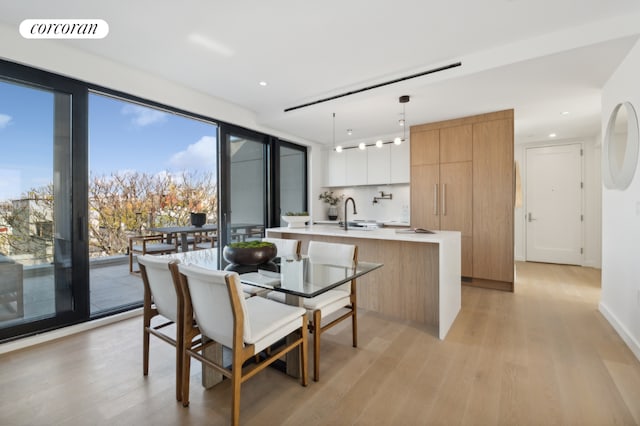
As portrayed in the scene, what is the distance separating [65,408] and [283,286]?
1412 mm

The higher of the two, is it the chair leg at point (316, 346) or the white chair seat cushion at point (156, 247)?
the white chair seat cushion at point (156, 247)

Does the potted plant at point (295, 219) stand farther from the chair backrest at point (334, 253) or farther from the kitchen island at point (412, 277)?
the chair backrest at point (334, 253)

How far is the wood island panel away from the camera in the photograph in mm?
2721

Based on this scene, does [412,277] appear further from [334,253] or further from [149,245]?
[149,245]

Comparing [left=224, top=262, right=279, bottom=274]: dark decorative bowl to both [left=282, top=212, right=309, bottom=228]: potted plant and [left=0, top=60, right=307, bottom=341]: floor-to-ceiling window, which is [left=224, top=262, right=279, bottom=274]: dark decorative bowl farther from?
[left=0, top=60, right=307, bottom=341]: floor-to-ceiling window

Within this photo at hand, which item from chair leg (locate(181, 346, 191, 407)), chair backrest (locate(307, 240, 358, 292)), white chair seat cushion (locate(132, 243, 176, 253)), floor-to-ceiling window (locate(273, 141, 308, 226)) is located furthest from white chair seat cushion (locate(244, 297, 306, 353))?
floor-to-ceiling window (locate(273, 141, 308, 226))

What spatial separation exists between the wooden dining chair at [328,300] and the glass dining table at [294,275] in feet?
0.28

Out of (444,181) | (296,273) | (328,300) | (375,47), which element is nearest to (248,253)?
(296,273)

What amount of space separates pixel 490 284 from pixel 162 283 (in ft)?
13.2

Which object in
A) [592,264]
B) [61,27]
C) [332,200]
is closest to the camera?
[61,27]

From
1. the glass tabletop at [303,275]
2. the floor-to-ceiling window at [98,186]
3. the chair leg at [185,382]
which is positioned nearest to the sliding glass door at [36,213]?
the floor-to-ceiling window at [98,186]

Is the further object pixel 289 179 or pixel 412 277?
pixel 289 179

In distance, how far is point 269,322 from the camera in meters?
1.59

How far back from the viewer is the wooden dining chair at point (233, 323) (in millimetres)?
1365
